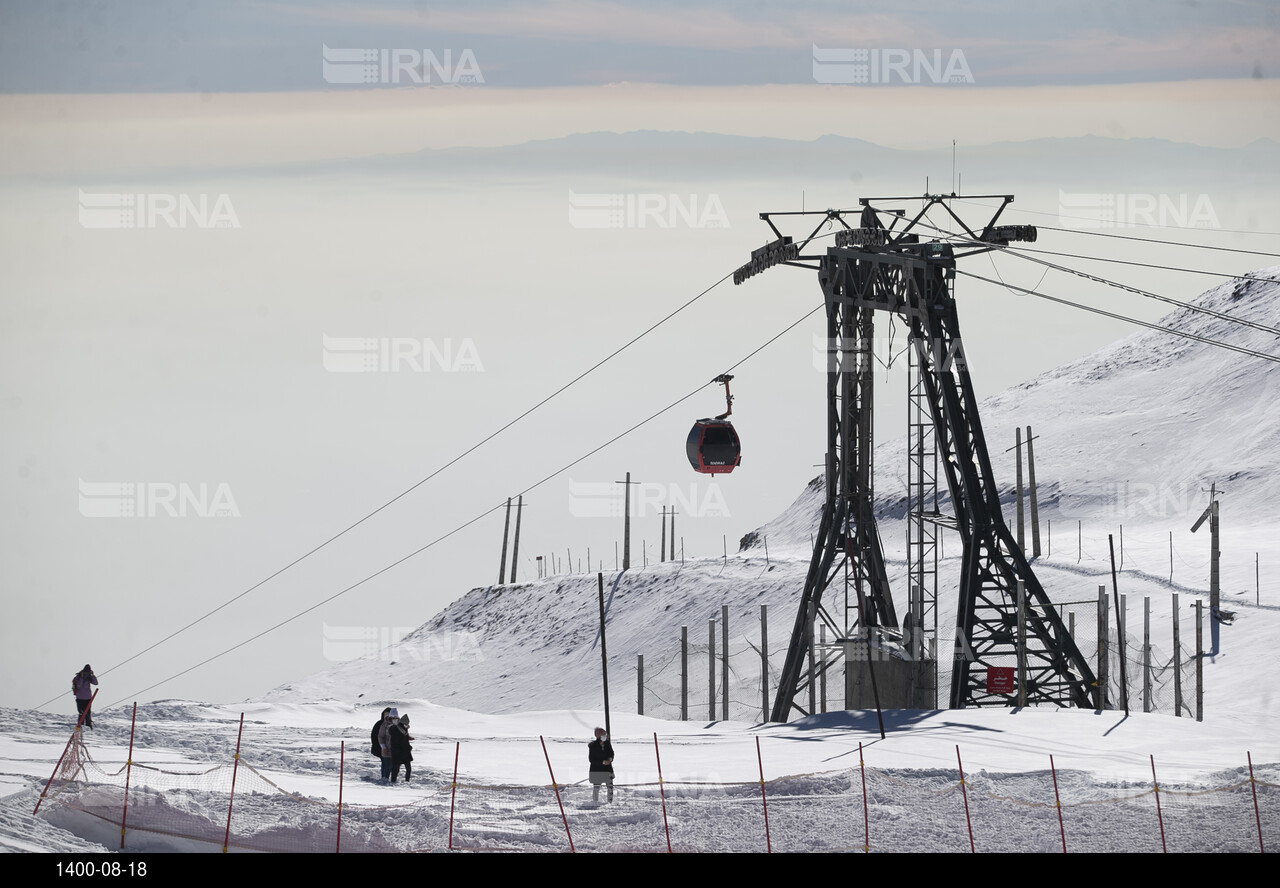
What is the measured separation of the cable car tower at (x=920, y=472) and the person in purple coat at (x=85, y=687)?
51.2 feet

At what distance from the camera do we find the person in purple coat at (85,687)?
31.3m

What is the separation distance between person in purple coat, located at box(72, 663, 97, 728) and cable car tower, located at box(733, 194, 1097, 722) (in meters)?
15.6

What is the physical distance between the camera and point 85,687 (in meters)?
31.3

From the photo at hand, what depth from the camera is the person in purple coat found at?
31.3 m

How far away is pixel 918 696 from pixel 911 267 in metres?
9.72

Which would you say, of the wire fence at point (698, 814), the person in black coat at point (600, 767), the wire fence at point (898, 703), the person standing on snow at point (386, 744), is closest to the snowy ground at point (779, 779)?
the wire fence at point (698, 814)

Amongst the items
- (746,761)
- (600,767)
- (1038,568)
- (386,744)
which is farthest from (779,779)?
(1038,568)

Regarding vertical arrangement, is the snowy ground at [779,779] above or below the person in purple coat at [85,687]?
below

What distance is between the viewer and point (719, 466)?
42062mm

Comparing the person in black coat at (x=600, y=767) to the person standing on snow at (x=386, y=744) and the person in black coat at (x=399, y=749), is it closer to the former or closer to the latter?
the person in black coat at (x=399, y=749)

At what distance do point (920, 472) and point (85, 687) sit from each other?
1835 cm

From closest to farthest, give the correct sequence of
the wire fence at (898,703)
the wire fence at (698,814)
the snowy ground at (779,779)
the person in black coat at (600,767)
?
the wire fence at (698,814) < the snowy ground at (779,779) < the person in black coat at (600,767) < the wire fence at (898,703)

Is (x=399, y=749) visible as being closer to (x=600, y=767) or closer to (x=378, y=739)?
(x=378, y=739)
